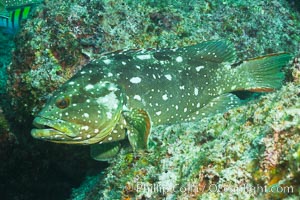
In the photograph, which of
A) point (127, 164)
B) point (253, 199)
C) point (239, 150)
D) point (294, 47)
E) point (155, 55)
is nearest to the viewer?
point (253, 199)

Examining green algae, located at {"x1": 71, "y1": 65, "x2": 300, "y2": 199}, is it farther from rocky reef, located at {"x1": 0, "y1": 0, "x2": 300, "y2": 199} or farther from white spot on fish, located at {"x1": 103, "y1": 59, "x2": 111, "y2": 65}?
white spot on fish, located at {"x1": 103, "y1": 59, "x2": 111, "y2": 65}

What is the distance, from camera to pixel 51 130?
3.71 metres

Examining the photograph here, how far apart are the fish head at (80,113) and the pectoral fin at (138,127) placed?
17cm

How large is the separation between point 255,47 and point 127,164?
3.92m

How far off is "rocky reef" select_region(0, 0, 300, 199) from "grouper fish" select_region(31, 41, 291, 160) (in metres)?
0.47

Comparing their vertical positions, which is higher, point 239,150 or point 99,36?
point 99,36

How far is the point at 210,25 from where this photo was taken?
5.94m

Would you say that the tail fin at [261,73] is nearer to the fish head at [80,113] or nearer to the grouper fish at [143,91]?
the grouper fish at [143,91]

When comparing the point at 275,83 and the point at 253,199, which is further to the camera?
the point at 275,83

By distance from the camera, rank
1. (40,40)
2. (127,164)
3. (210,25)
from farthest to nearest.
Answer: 1. (210,25)
2. (40,40)
3. (127,164)

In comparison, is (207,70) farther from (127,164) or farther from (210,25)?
(127,164)

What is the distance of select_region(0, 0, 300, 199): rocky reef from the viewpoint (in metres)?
2.41

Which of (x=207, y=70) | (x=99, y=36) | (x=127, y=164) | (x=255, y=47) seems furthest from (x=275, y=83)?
(x=99, y=36)

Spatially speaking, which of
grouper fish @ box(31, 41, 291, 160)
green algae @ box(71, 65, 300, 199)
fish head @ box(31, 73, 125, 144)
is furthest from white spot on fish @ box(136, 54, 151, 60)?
green algae @ box(71, 65, 300, 199)
